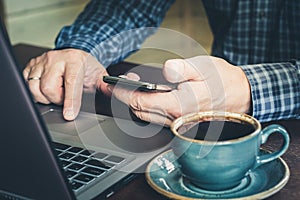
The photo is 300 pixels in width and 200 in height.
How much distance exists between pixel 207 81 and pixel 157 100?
10 cm

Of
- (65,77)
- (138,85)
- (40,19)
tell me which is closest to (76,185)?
(138,85)

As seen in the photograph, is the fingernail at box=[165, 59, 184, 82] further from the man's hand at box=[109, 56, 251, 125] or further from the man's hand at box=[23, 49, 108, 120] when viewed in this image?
A: the man's hand at box=[23, 49, 108, 120]

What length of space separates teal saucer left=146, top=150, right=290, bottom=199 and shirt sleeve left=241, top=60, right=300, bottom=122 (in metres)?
0.21

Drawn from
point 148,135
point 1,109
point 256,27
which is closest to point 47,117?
point 148,135

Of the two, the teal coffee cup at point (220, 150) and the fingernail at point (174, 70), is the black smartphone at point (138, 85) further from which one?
the teal coffee cup at point (220, 150)

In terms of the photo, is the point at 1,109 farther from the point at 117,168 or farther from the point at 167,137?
the point at 167,137

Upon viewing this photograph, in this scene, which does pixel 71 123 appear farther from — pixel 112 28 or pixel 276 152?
pixel 112 28

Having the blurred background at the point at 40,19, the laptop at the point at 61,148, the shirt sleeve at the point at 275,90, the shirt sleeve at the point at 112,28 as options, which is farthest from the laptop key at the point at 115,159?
the blurred background at the point at 40,19

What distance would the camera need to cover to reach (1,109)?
65cm

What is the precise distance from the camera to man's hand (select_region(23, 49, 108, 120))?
3.45 ft

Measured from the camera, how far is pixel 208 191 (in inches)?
29.1

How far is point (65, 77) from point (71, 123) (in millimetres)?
127

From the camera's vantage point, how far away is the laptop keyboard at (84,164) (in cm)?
78

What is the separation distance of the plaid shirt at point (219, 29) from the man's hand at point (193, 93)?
0.99 ft
